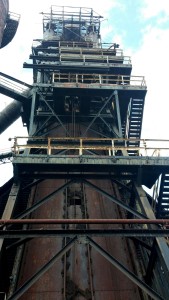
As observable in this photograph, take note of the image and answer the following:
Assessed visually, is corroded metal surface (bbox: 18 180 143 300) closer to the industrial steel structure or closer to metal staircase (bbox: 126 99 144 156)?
the industrial steel structure

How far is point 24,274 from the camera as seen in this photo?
32.7 feet

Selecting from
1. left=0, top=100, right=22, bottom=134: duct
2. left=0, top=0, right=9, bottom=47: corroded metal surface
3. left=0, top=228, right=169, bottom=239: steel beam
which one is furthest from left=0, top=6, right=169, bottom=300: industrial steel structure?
left=0, top=0, right=9, bottom=47: corroded metal surface

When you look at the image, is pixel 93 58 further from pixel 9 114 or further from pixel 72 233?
pixel 72 233

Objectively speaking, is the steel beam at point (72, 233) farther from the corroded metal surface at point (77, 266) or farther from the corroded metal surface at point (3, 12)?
the corroded metal surface at point (3, 12)

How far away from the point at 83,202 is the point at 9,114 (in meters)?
9.99

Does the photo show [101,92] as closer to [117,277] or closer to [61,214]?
[61,214]

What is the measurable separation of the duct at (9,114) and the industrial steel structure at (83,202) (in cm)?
226

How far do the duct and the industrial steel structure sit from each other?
226cm

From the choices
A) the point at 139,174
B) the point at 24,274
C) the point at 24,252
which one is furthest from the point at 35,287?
the point at 139,174

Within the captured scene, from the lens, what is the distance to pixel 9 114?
20.3 m

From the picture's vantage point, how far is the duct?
19938mm

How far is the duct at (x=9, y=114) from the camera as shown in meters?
19.9

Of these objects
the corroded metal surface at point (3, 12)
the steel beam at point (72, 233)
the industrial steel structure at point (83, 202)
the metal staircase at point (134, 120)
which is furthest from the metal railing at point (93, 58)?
the steel beam at point (72, 233)

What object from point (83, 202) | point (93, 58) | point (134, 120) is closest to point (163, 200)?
point (83, 202)
